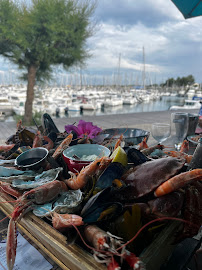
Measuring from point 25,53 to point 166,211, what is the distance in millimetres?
8390

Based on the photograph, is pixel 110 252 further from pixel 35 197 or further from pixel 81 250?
pixel 35 197

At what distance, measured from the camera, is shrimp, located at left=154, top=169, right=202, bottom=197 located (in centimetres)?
58

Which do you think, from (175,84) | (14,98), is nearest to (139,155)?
(14,98)

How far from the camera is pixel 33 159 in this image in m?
0.99

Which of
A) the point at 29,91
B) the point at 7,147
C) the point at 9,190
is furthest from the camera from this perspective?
the point at 29,91

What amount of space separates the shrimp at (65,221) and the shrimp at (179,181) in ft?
0.83

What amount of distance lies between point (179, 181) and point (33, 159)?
69cm

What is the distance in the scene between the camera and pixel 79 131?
1.23 metres

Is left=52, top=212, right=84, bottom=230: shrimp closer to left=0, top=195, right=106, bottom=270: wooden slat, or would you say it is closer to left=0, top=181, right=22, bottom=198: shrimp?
left=0, top=195, right=106, bottom=270: wooden slat

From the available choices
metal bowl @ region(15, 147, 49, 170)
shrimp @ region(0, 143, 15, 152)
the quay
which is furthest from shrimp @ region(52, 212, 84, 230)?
the quay

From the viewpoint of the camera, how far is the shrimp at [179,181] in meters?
0.58

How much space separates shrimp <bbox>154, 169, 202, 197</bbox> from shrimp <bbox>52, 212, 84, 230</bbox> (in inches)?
10.0

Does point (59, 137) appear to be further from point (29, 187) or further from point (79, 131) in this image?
point (29, 187)

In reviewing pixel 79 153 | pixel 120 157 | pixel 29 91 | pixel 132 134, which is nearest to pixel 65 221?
pixel 120 157
